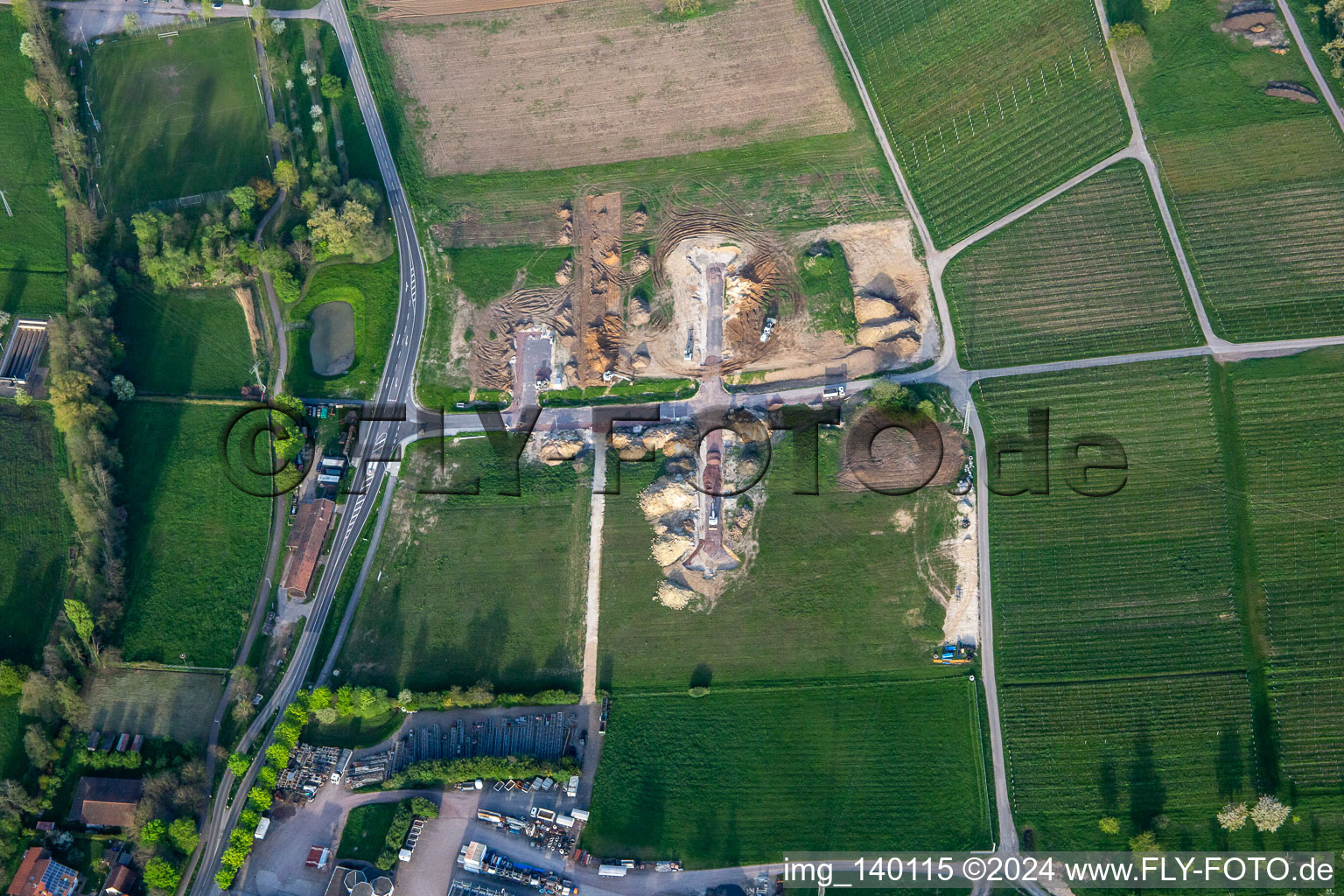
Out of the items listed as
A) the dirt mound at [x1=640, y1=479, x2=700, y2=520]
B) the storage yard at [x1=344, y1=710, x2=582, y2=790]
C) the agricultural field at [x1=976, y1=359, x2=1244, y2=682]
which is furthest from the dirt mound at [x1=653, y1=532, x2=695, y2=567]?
the agricultural field at [x1=976, y1=359, x2=1244, y2=682]

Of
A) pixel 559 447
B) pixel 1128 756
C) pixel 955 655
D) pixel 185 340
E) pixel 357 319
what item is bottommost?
pixel 1128 756

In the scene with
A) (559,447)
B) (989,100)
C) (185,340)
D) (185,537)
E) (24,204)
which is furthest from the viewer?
(24,204)

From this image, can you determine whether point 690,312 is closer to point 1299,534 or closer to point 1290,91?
point 1299,534

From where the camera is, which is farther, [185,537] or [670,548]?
[185,537]

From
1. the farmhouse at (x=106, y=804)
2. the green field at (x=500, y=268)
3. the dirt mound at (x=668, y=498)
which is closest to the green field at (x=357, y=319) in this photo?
the green field at (x=500, y=268)

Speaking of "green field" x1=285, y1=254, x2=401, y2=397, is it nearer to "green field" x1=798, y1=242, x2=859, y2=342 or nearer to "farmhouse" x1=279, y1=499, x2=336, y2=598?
"farmhouse" x1=279, y1=499, x2=336, y2=598

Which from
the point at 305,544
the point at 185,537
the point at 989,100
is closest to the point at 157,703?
the point at 185,537

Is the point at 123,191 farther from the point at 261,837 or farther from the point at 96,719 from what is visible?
the point at 261,837
